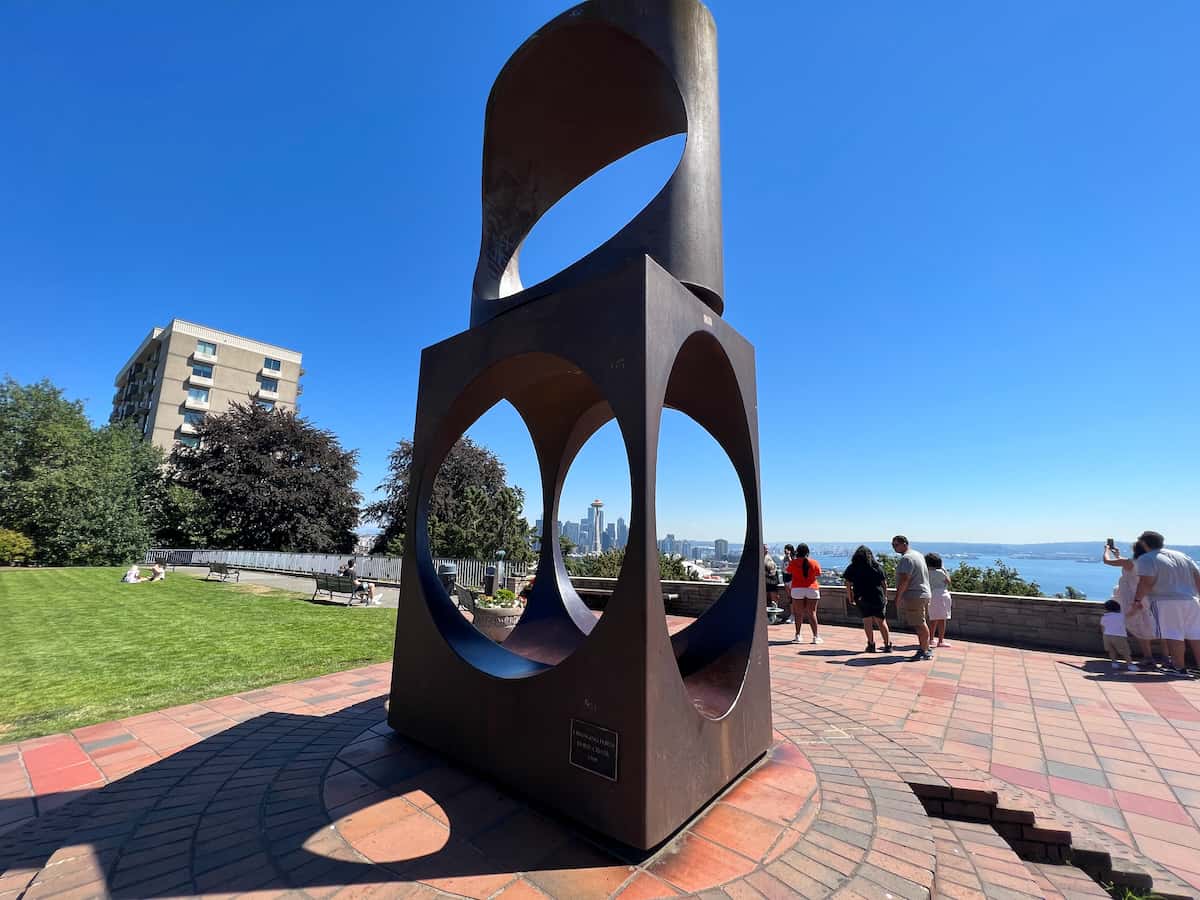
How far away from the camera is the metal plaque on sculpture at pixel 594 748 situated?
241 cm

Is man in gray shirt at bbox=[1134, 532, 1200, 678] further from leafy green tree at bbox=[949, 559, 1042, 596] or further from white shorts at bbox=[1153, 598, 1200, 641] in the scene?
leafy green tree at bbox=[949, 559, 1042, 596]

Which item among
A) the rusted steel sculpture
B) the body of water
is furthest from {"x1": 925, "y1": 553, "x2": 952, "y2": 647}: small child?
the rusted steel sculpture

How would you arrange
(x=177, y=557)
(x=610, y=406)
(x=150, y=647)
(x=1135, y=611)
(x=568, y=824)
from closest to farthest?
(x=568, y=824)
(x=610, y=406)
(x=1135, y=611)
(x=150, y=647)
(x=177, y=557)

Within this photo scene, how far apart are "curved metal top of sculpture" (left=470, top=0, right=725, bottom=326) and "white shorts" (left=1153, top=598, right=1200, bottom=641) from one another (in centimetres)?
735

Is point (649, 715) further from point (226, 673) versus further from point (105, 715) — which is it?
point (226, 673)

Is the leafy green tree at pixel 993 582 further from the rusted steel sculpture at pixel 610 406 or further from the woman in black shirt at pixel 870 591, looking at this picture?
the rusted steel sculpture at pixel 610 406

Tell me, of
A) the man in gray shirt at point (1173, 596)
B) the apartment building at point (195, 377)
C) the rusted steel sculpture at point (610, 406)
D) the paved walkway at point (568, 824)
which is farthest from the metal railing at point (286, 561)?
the apartment building at point (195, 377)

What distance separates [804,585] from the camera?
26.3ft

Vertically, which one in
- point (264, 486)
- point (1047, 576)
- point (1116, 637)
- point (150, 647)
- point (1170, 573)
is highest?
point (264, 486)

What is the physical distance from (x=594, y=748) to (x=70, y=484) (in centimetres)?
3269

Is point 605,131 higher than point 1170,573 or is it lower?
higher

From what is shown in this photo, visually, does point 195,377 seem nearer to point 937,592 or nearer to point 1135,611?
point 937,592

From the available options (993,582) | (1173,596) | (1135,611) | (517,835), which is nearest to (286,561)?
(517,835)

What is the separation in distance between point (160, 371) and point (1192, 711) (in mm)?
59673
